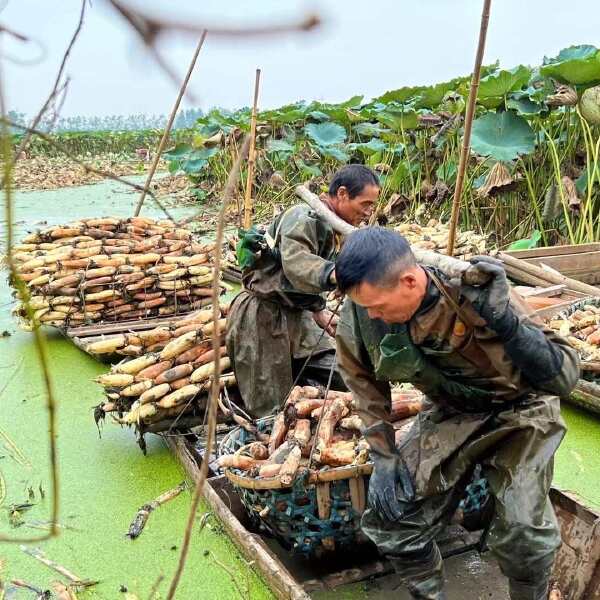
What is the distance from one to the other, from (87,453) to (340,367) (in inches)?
79.5

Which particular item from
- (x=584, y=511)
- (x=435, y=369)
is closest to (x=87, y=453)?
(x=435, y=369)

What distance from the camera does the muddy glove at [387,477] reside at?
6.98ft

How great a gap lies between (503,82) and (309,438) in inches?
206

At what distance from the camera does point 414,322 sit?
200cm

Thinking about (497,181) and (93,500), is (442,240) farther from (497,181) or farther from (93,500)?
(93,500)

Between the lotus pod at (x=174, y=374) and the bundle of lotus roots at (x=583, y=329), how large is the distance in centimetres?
233

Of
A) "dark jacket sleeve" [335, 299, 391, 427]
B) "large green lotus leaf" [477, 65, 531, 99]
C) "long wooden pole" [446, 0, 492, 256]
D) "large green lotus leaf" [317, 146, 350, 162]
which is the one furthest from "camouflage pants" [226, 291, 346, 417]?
"large green lotus leaf" [317, 146, 350, 162]

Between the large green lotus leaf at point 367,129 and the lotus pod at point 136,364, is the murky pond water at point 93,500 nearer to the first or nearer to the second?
the lotus pod at point 136,364

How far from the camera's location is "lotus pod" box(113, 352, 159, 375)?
364 centimetres

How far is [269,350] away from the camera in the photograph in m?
3.55

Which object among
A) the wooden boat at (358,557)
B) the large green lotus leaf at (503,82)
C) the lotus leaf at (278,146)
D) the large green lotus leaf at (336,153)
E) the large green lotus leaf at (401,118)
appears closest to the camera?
the wooden boat at (358,557)

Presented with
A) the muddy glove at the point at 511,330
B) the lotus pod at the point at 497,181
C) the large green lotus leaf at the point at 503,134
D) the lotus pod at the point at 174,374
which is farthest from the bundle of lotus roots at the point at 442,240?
the muddy glove at the point at 511,330

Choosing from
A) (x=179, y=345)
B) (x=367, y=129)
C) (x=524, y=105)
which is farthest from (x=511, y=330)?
(x=367, y=129)

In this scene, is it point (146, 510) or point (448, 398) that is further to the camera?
point (146, 510)
